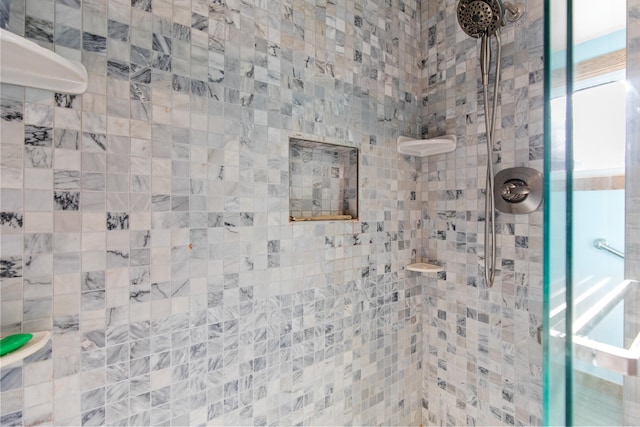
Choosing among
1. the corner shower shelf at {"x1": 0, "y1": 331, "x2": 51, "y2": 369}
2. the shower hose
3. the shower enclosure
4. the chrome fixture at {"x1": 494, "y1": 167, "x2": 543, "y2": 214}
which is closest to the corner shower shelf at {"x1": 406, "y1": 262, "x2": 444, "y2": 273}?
the shower hose

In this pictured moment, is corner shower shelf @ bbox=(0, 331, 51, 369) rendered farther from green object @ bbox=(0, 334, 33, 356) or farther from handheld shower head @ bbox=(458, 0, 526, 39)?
handheld shower head @ bbox=(458, 0, 526, 39)

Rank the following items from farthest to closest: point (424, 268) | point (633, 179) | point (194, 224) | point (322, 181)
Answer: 1. point (424, 268)
2. point (322, 181)
3. point (194, 224)
4. point (633, 179)

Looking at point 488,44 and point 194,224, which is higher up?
point 488,44

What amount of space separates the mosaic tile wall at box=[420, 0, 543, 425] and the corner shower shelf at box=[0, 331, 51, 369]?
4.40 ft

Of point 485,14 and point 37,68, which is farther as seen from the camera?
point 485,14

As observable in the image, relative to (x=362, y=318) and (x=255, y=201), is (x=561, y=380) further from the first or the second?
(x=255, y=201)

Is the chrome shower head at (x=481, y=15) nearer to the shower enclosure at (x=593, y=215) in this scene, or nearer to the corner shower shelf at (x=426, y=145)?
the corner shower shelf at (x=426, y=145)

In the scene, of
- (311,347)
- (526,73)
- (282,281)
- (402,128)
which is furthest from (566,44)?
(311,347)

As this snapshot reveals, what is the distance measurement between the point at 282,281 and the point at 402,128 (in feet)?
2.88

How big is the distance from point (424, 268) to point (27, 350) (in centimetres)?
125

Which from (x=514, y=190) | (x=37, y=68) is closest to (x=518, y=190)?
(x=514, y=190)

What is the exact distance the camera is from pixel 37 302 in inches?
24.6

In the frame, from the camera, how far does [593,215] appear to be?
0.53 metres

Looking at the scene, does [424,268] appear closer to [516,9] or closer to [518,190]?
[518,190]
